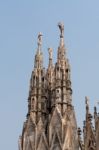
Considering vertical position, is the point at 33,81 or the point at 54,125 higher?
the point at 33,81

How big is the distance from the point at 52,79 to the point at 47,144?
5.09m

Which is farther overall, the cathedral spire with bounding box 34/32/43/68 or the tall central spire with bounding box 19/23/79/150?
the cathedral spire with bounding box 34/32/43/68

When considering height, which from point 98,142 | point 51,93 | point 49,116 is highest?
point 51,93

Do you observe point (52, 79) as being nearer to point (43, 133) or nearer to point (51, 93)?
point (51, 93)

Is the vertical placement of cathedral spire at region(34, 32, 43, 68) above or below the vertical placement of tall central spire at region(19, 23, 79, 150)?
above

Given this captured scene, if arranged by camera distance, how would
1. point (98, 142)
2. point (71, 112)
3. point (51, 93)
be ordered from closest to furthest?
point (98, 142), point (71, 112), point (51, 93)

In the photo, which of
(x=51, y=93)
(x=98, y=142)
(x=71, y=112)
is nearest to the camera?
(x=98, y=142)

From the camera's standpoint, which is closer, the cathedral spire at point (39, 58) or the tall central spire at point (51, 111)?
the tall central spire at point (51, 111)

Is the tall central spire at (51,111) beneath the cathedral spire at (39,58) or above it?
beneath

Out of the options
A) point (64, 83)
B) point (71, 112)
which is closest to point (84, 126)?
point (71, 112)

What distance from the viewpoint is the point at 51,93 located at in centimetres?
2883

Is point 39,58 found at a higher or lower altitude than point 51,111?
higher

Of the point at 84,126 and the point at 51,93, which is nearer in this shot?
the point at 84,126

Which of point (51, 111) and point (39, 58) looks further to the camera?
point (39, 58)
